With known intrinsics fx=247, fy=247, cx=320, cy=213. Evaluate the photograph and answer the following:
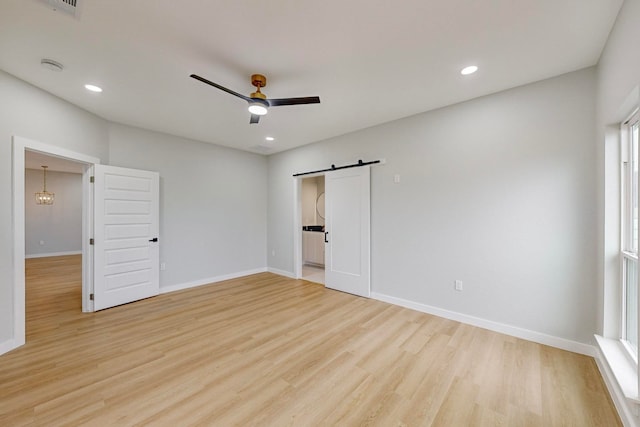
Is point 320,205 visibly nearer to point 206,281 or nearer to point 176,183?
point 206,281

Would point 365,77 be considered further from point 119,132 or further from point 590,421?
point 119,132

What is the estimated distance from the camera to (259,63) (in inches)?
93.4

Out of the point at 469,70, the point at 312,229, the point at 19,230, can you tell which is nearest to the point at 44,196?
the point at 19,230

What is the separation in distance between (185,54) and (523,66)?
320 centimetres

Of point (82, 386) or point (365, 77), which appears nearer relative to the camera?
point (82, 386)

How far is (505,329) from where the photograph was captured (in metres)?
2.84

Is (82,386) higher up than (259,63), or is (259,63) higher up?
(259,63)

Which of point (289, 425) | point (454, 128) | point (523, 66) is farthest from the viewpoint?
point (454, 128)

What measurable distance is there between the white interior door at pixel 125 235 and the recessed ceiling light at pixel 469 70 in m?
4.59

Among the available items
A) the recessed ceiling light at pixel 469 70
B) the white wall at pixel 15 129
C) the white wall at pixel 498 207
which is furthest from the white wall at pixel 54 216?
the recessed ceiling light at pixel 469 70

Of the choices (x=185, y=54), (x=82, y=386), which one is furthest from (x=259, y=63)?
(x=82, y=386)

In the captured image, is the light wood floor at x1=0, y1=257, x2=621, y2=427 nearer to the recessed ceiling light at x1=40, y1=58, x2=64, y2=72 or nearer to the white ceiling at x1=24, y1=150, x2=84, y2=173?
the recessed ceiling light at x1=40, y1=58, x2=64, y2=72

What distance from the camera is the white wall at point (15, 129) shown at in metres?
2.45

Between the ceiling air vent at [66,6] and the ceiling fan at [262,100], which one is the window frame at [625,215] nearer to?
the ceiling fan at [262,100]
